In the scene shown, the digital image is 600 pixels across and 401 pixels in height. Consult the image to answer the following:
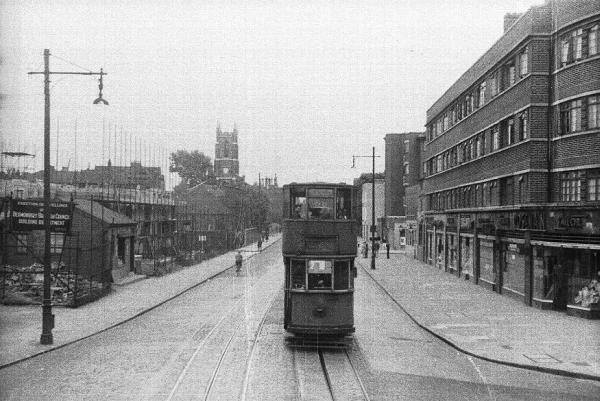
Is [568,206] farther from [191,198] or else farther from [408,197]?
[191,198]

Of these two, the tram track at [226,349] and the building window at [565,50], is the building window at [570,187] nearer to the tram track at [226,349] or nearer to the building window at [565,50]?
the building window at [565,50]

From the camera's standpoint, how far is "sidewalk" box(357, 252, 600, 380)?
1602 centimetres

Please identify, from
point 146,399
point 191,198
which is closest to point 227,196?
point 191,198

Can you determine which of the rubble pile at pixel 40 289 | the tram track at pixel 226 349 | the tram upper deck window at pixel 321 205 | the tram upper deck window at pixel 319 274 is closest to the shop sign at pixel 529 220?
the tram track at pixel 226 349

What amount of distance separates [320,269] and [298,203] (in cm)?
194

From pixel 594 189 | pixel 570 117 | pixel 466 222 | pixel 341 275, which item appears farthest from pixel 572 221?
pixel 466 222

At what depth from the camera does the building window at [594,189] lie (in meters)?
23.7

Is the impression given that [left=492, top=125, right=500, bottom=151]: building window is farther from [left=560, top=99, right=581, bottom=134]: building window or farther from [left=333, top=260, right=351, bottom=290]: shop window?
[left=333, top=260, right=351, bottom=290]: shop window

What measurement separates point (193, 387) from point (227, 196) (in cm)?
8344

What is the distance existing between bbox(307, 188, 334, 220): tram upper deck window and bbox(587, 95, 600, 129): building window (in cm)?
1261

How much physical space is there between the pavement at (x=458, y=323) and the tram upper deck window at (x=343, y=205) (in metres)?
4.86

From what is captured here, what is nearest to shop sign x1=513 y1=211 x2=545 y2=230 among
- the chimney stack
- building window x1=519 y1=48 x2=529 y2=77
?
building window x1=519 y1=48 x2=529 y2=77

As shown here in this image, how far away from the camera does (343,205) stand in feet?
57.4

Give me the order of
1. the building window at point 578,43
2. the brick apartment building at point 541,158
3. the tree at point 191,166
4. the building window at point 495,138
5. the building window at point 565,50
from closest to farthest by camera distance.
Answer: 1. the brick apartment building at point 541,158
2. the building window at point 578,43
3. the building window at point 565,50
4. the building window at point 495,138
5. the tree at point 191,166
